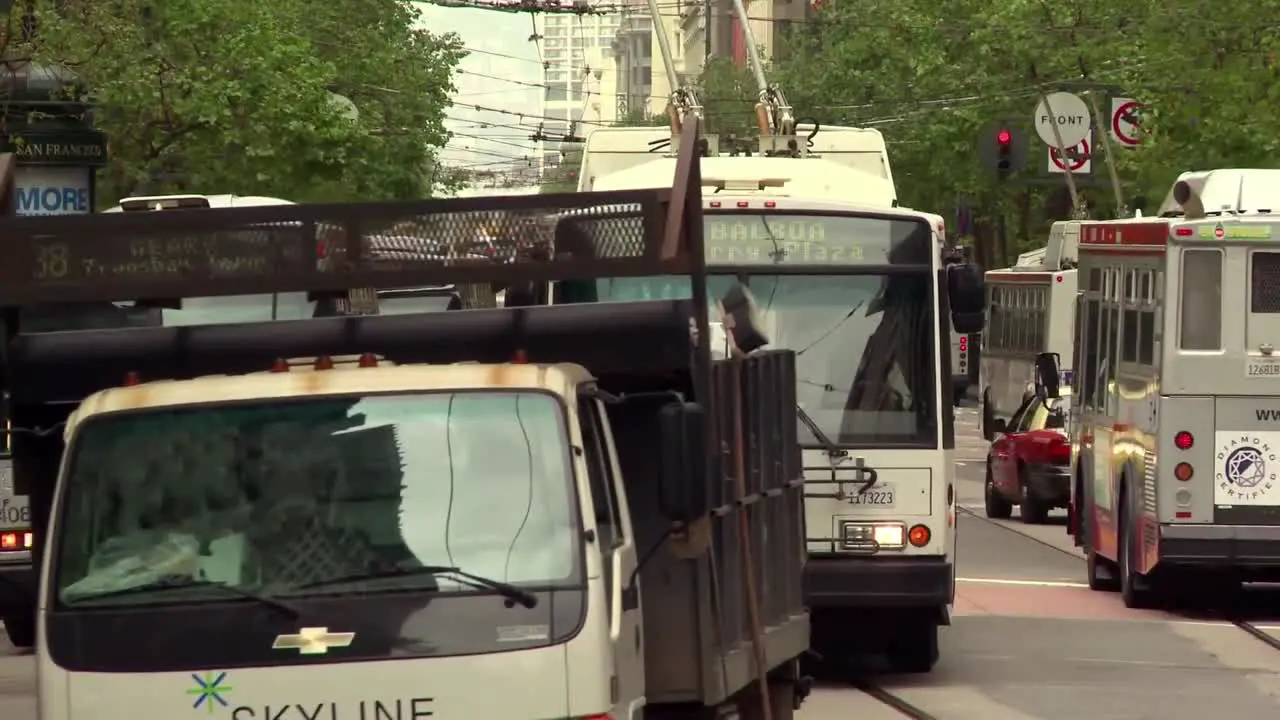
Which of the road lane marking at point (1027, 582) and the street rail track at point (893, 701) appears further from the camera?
the road lane marking at point (1027, 582)

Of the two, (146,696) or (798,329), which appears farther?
(798,329)

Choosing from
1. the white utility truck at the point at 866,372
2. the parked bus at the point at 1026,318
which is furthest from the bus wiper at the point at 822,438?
the parked bus at the point at 1026,318

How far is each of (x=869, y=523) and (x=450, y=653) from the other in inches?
284

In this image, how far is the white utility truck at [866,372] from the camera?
14688 mm

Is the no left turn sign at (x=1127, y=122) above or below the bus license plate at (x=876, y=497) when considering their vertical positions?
above

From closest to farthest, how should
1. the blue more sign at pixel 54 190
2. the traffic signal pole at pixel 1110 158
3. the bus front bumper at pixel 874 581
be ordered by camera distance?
the bus front bumper at pixel 874 581
the blue more sign at pixel 54 190
the traffic signal pole at pixel 1110 158

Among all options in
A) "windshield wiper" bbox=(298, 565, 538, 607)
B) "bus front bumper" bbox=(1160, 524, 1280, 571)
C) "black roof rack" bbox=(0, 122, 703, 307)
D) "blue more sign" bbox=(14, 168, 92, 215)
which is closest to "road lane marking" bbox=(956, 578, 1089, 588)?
"bus front bumper" bbox=(1160, 524, 1280, 571)

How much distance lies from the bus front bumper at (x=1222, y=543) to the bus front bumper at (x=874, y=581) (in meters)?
4.85

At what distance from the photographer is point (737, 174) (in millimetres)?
16203

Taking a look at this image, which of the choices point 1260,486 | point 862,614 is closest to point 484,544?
point 862,614

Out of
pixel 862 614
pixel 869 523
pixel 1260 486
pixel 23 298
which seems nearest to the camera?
pixel 23 298

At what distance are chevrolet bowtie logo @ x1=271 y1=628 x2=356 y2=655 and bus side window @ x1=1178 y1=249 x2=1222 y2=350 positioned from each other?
12.5 m

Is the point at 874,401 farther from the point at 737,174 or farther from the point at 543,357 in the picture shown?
the point at 543,357

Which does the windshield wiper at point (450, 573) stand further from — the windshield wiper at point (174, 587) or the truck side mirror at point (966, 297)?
the truck side mirror at point (966, 297)
